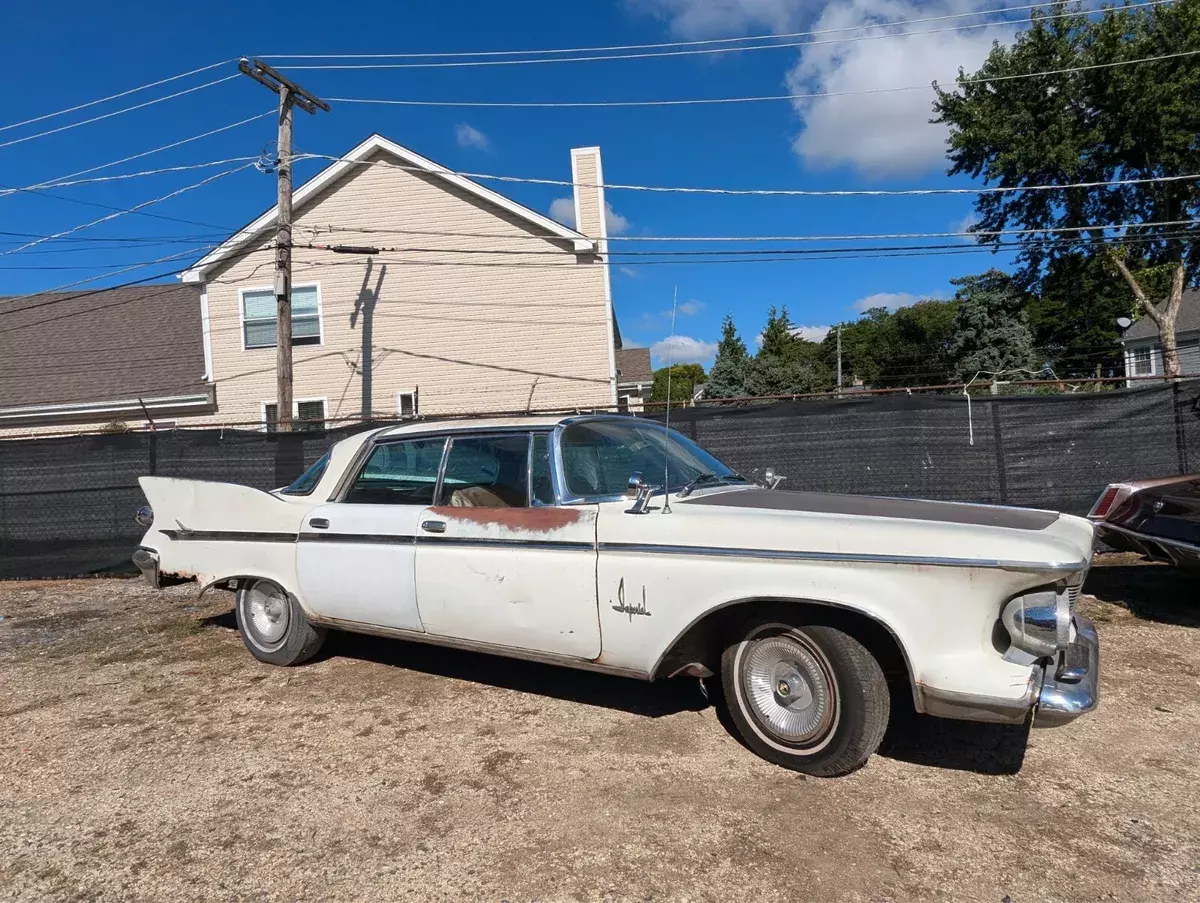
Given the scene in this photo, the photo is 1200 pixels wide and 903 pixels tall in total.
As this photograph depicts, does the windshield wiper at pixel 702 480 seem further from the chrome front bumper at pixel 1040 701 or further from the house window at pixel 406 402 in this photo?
the house window at pixel 406 402

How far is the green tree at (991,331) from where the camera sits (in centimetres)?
3422

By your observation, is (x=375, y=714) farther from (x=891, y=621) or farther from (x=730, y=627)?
(x=891, y=621)

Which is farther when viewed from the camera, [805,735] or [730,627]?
[730,627]

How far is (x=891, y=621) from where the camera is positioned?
296cm

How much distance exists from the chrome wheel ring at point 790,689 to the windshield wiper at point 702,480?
0.78 meters

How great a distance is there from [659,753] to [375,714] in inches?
64.4

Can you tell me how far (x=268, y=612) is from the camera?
16.6ft

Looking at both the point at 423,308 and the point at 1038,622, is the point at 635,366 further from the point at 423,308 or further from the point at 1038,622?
the point at 1038,622

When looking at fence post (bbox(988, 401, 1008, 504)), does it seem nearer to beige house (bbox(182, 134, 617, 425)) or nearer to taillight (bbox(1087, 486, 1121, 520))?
taillight (bbox(1087, 486, 1121, 520))

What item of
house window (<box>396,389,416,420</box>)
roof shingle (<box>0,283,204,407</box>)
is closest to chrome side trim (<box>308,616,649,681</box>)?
house window (<box>396,389,416,420</box>)

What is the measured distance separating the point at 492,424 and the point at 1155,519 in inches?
184

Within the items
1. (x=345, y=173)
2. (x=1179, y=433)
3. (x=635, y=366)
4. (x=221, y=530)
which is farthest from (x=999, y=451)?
(x=635, y=366)

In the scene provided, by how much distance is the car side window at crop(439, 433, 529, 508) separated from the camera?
4.07 metres

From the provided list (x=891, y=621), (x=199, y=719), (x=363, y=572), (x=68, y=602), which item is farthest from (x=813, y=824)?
(x=68, y=602)
